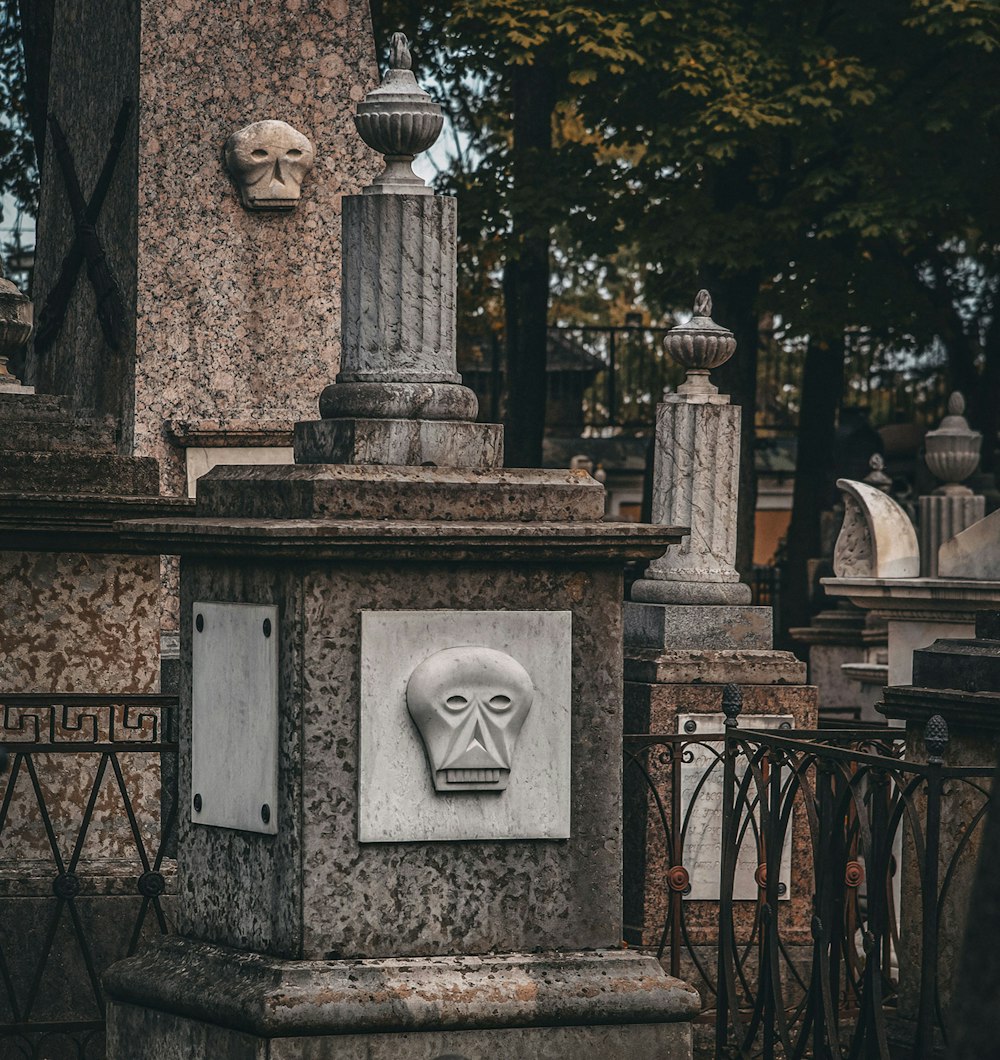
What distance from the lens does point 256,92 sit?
984cm

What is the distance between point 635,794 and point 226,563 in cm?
475

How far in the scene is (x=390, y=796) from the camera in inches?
200

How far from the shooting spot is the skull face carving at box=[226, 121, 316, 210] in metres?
9.62

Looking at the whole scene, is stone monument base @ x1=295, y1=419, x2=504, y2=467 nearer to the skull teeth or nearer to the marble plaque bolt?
the skull teeth

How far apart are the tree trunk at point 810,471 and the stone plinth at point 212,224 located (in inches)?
651

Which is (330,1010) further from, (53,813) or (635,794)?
(635,794)

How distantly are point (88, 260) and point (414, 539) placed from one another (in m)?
5.41

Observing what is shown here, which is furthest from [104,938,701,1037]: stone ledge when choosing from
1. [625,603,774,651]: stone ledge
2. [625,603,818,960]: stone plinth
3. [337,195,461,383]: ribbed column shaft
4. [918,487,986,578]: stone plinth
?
[918,487,986,578]: stone plinth

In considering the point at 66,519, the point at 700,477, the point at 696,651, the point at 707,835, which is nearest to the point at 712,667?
the point at 696,651

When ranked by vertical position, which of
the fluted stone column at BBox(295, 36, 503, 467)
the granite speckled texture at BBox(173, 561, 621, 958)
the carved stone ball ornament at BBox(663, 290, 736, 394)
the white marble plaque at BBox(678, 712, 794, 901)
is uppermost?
the carved stone ball ornament at BBox(663, 290, 736, 394)

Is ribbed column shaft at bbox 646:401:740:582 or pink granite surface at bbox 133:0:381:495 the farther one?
ribbed column shaft at bbox 646:401:740:582

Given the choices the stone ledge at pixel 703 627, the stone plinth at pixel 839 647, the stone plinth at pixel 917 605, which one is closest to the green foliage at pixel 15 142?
the stone plinth at pixel 839 647

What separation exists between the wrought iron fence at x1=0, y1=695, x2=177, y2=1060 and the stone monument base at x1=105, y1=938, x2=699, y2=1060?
5.22 ft

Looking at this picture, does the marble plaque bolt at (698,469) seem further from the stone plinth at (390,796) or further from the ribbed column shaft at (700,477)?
the stone plinth at (390,796)
